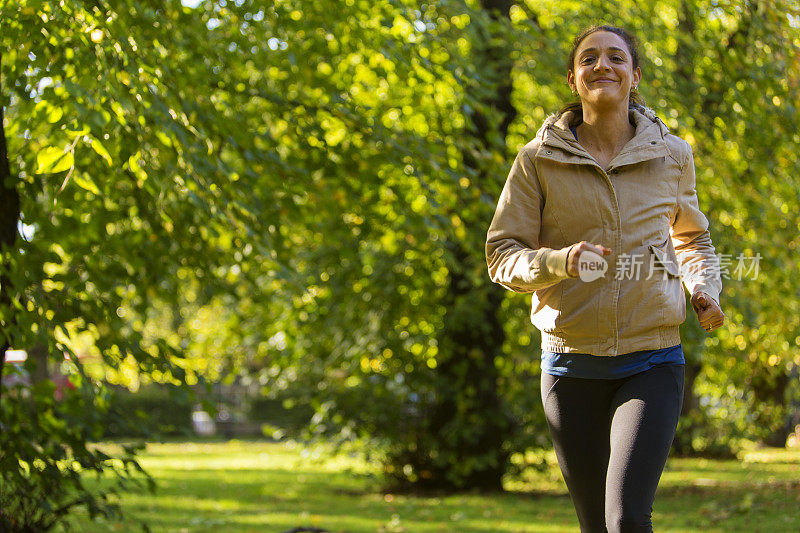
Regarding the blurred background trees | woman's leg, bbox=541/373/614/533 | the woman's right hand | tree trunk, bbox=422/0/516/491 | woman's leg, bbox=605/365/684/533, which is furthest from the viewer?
tree trunk, bbox=422/0/516/491

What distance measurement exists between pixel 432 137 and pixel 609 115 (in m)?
4.32

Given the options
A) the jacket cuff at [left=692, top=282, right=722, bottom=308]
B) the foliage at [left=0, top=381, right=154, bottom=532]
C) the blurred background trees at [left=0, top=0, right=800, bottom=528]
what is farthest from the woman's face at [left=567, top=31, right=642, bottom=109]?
the foliage at [left=0, top=381, right=154, bottom=532]

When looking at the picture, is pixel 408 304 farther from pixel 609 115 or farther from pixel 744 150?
pixel 609 115

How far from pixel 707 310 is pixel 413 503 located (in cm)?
688

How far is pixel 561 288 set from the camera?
9.09 ft

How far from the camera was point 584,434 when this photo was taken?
279 cm

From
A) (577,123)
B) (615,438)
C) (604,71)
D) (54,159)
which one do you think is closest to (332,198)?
(54,159)

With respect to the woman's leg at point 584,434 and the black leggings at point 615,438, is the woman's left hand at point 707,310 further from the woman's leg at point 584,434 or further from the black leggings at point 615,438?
the woman's leg at point 584,434

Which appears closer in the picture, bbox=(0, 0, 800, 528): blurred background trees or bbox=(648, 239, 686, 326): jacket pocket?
bbox=(648, 239, 686, 326): jacket pocket

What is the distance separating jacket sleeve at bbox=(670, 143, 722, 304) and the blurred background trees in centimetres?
220

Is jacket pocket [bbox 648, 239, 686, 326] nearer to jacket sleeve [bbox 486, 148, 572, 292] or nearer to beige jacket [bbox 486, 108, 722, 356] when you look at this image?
beige jacket [bbox 486, 108, 722, 356]

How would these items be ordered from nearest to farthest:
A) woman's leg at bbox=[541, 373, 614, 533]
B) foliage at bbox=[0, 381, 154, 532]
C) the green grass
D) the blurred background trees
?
woman's leg at bbox=[541, 373, 614, 533]
the blurred background trees
foliage at bbox=[0, 381, 154, 532]
the green grass

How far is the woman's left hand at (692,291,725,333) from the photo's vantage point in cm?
279

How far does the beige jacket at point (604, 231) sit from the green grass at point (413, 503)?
3775 millimetres
